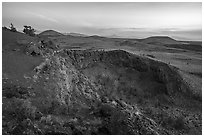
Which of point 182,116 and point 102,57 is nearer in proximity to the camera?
point 182,116

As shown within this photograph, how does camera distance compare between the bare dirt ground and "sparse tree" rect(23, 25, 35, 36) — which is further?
"sparse tree" rect(23, 25, 35, 36)

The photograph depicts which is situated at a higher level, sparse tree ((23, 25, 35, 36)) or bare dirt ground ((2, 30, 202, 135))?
sparse tree ((23, 25, 35, 36))

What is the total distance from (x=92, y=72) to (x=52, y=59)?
188 inches

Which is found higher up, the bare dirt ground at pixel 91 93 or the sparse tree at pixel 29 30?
the sparse tree at pixel 29 30

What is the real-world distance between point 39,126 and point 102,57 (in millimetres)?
12146

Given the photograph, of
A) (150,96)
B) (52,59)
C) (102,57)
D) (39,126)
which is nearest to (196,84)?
(150,96)

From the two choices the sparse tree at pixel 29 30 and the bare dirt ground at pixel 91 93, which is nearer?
the bare dirt ground at pixel 91 93

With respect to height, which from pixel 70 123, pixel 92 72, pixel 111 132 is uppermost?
pixel 92 72

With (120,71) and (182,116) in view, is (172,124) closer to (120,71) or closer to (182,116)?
(182,116)

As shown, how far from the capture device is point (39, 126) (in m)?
8.83

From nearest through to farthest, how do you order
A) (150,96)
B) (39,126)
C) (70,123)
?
(39,126)
(70,123)
(150,96)

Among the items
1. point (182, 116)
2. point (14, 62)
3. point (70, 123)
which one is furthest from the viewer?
point (182, 116)

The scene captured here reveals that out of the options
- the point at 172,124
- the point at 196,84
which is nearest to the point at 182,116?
the point at 172,124

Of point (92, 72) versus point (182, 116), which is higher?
point (92, 72)
